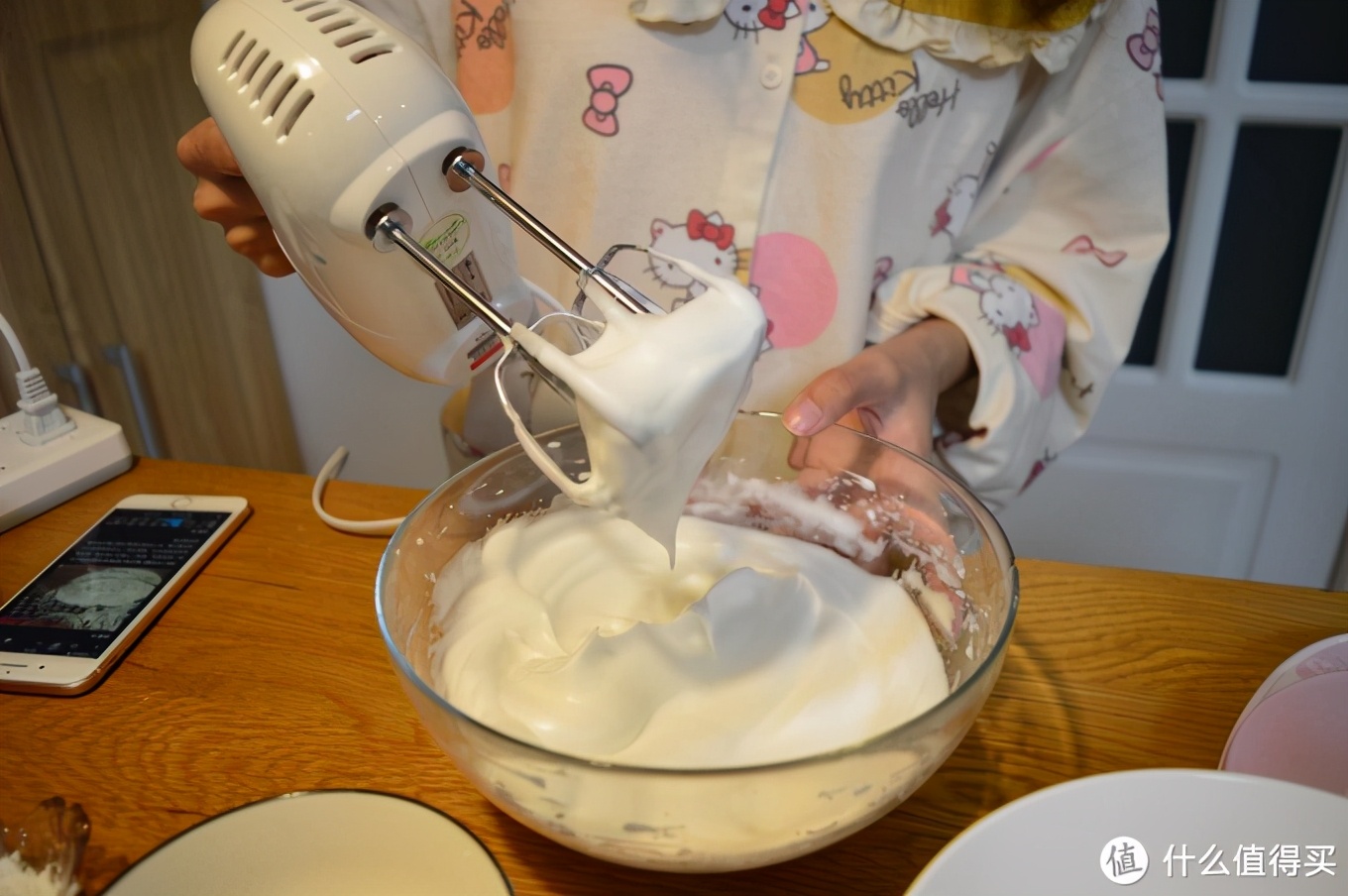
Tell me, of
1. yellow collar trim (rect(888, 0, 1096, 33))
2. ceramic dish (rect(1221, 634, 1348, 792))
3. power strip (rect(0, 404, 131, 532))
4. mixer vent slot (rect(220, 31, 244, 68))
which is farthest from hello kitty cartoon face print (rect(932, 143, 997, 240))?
power strip (rect(0, 404, 131, 532))

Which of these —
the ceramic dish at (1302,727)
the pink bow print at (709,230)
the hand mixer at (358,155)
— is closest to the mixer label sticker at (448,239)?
the hand mixer at (358,155)

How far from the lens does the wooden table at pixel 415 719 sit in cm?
47

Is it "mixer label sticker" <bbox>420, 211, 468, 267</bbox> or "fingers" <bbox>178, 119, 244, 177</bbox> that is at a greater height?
"fingers" <bbox>178, 119, 244, 177</bbox>

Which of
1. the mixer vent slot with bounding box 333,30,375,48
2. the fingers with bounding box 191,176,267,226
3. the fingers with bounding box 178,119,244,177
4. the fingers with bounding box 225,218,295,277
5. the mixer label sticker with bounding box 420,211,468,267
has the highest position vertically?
the mixer vent slot with bounding box 333,30,375,48

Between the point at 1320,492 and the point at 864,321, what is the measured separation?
1035 millimetres

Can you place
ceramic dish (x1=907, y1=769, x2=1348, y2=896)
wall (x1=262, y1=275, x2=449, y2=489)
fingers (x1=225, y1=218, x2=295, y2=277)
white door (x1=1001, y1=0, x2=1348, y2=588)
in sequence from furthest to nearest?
wall (x1=262, y1=275, x2=449, y2=489), white door (x1=1001, y1=0, x2=1348, y2=588), fingers (x1=225, y1=218, x2=295, y2=277), ceramic dish (x1=907, y1=769, x2=1348, y2=896)

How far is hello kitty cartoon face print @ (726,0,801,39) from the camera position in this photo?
0.73 meters

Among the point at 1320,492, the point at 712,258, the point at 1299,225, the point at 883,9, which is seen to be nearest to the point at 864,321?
the point at 712,258

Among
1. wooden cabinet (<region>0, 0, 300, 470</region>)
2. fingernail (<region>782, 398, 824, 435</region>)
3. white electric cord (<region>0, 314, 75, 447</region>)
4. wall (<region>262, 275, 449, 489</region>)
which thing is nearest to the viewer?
fingernail (<region>782, 398, 824, 435</region>)

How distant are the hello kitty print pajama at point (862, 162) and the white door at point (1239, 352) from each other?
567 millimetres

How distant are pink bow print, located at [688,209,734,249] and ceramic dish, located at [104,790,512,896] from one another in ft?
1.76

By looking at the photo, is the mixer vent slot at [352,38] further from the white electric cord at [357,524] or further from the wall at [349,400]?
the wall at [349,400]

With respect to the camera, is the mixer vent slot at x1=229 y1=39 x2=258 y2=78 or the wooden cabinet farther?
the wooden cabinet

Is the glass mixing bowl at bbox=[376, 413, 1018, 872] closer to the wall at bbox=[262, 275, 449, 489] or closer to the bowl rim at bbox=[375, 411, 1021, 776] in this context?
the bowl rim at bbox=[375, 411, 1021, 776]
